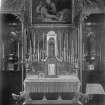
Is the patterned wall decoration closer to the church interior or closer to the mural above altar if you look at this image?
the church interior

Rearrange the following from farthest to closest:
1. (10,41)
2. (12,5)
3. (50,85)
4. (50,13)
Answer: 1. (10,41)
2. (50,13)
3. (12,5)
4. (50,85)

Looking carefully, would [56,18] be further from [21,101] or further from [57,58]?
[21,101]

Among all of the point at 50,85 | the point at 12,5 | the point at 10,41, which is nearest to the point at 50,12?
the point at 12,5

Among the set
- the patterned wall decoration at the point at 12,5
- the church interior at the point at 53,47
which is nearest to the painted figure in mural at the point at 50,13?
the church interior at the point at 53,47

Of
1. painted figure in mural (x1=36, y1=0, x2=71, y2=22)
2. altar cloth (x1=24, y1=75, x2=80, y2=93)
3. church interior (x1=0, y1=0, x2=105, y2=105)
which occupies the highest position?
painted figure in mural (x1=36, y1=0, x2=71, y2=22)

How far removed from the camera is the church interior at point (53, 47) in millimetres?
12352

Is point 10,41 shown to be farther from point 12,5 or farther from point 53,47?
point 53,47

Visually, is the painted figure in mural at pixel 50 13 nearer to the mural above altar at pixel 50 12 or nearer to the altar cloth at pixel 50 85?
the mural above altar at pixel 50 12

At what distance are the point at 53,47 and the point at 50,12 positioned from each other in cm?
173

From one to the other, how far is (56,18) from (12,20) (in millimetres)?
1975

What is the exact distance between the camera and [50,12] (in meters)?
13.2

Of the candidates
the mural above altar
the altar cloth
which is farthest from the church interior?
the altar cloth

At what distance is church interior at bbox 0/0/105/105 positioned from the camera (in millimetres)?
12352

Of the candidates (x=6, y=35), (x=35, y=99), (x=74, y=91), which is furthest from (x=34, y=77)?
(x=6, y=35)
